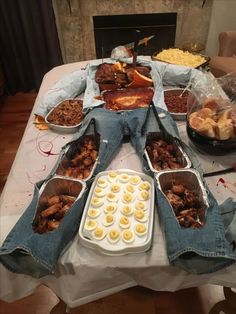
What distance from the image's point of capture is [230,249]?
0.69 m

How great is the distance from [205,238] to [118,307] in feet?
2.32

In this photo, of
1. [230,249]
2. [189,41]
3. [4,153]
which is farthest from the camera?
[189,41]

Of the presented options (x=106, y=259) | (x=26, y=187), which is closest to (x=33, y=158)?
(x=26, y=187)

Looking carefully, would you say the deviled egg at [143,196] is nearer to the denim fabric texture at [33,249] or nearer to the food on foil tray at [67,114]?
the denim fabric texture at [33,249]

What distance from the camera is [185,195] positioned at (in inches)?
33.4

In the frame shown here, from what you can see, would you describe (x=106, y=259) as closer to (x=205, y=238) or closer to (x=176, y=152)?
(x=205, y=238)

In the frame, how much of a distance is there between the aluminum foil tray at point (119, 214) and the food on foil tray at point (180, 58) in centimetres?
113

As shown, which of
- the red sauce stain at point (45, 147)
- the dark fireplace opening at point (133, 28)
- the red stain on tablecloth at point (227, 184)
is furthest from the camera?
the dark fireplace opening at point (133, 28)

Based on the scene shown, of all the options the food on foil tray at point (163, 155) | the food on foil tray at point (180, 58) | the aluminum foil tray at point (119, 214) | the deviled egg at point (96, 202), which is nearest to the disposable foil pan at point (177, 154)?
the food on foil tray at point (163, 155)

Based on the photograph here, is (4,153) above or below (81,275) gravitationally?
below

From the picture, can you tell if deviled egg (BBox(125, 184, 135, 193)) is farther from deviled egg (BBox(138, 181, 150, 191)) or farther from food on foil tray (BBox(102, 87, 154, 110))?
food on foil tray (BBox(102, 87, 154, 110))

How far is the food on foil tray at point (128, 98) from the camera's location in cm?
129

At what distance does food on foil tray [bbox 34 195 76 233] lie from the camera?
2.50 feet

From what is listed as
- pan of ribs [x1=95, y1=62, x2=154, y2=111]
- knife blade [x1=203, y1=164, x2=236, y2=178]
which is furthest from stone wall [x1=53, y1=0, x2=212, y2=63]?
knife blade [x1=203, y1=164, x2=236, y2=178]
